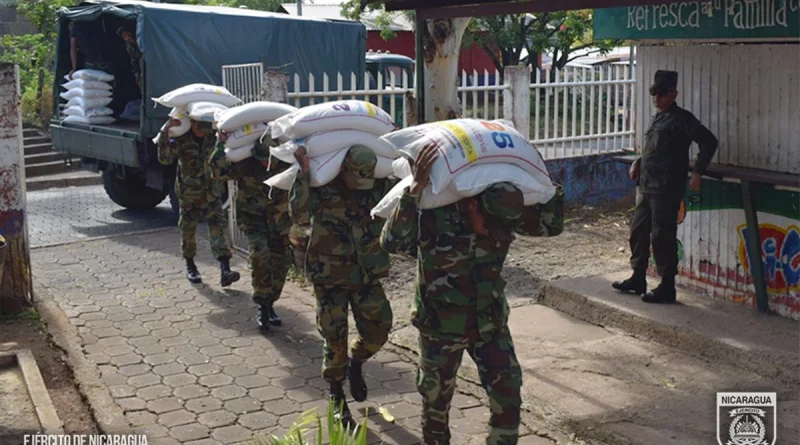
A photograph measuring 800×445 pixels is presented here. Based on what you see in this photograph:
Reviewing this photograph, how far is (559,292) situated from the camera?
6.54 m

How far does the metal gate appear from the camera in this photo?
8.52 meters

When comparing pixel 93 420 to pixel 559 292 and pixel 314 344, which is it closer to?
pixel 314 344

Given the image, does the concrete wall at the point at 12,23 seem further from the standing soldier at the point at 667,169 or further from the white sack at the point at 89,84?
the standing soldier at the point at 667,169

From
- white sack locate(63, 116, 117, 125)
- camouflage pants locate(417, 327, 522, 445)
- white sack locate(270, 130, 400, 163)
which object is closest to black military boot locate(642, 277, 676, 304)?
white sack locate(270, 130, 400, 163)

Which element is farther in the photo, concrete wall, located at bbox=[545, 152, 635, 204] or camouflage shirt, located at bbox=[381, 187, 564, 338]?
concrete wall, located at bbox=[545, 152, 635, 204]

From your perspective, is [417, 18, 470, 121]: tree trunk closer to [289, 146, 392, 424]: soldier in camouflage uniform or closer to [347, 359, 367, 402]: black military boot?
[289, 146, 392, 424]: soldier in camouflage uniform

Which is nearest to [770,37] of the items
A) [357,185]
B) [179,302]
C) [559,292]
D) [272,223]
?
[559,292]

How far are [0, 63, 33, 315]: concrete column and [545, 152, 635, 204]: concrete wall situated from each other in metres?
5.61

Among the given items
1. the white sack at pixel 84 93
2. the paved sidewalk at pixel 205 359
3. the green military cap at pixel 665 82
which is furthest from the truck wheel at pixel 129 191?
the green military cap at pixel 665 82

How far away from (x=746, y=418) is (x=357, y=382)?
1.98m

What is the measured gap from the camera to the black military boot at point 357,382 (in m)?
4.80

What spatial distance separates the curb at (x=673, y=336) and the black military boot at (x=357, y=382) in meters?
2.01

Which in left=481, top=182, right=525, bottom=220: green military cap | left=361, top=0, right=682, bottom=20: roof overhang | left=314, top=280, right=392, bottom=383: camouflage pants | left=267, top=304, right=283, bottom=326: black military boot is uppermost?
left=361, top=0, right=682, bottom=20: roof overhang

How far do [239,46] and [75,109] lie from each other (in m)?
2.17
